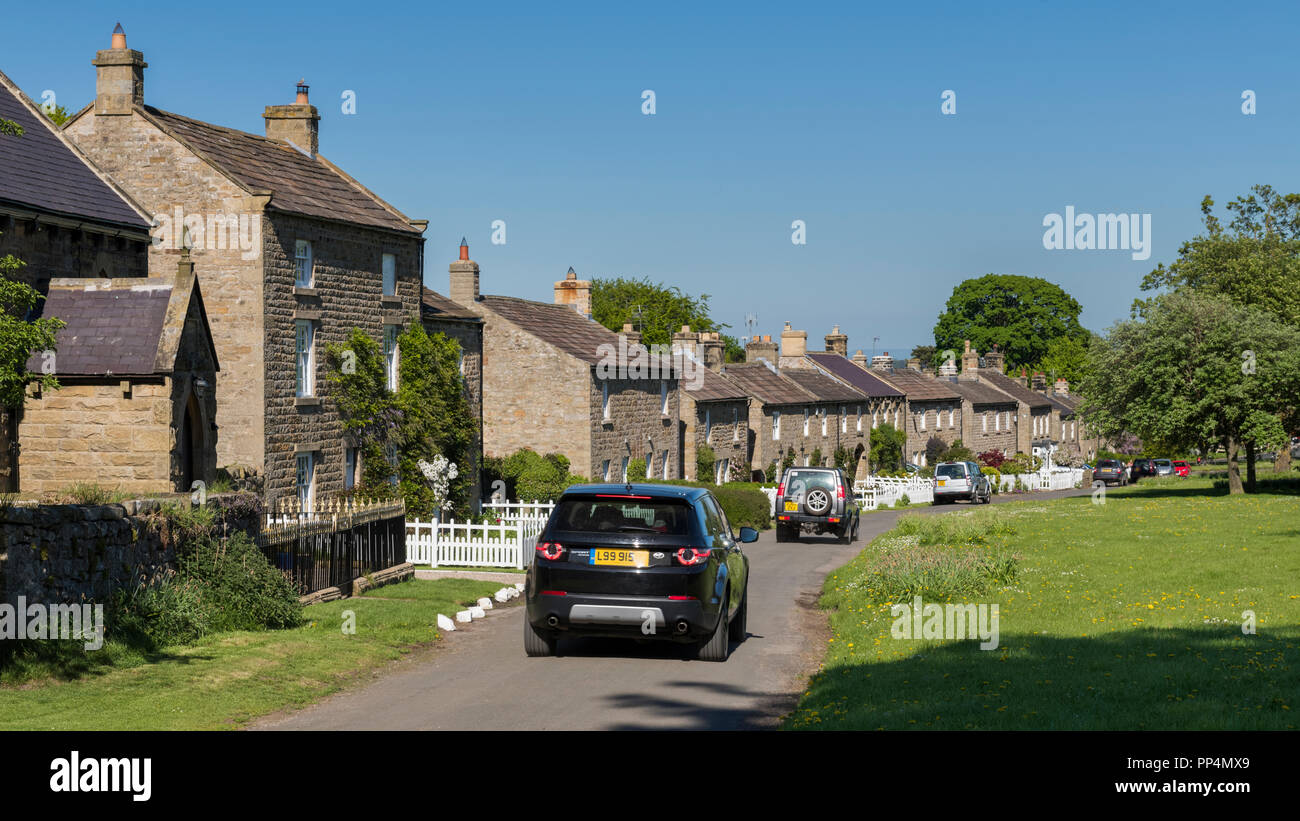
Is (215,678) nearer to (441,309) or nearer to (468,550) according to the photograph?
(468,550)

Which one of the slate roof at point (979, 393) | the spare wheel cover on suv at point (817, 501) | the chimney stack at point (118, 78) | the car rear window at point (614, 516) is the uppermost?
the chimney stack at point (118, 78)

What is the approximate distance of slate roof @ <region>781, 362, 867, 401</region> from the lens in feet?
211

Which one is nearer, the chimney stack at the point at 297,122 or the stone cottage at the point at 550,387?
the chimney stack at the point at 297,122

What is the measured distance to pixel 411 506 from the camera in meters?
33.1

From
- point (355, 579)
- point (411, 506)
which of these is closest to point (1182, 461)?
point (411, 506)

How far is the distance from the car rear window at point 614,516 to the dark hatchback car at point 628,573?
0.04ft

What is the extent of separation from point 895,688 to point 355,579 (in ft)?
40.0

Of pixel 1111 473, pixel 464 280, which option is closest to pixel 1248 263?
pixel 1111 473

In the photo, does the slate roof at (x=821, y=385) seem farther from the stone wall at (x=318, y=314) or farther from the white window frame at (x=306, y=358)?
the white window frame at (x=306, y=358)

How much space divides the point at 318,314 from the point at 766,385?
3350 centimetres

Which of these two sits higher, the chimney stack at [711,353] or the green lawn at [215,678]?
the chimney stack at [711,353]

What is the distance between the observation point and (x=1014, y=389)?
90.1 m

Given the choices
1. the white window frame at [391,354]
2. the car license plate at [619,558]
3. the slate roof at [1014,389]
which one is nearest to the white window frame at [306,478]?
the white window frame at [391,354]

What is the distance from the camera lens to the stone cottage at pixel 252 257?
28172 millimetres
